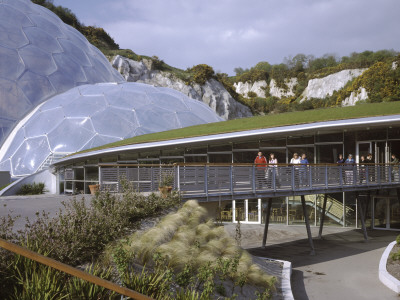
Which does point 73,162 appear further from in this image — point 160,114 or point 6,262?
point 6,262

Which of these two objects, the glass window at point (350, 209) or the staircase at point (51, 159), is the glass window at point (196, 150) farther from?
the glass window at point (350, 209)

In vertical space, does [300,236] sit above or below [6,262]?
below

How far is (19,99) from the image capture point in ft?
103

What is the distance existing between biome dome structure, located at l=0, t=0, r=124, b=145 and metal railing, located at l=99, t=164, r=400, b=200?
60.5 ft

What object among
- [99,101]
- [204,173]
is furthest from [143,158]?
[204,173]

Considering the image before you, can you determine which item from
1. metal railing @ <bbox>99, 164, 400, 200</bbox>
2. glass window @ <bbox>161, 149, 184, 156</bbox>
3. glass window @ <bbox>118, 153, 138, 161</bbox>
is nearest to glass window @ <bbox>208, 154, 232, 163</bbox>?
glass window @ <bbox>161, 149, 184, 156</bbox>

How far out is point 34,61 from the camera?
33375 millimetres

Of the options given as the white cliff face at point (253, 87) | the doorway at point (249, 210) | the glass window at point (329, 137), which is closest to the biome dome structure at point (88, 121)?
the doorway at point (249, 210)

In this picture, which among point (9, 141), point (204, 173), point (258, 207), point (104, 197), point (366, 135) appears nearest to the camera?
point (104, 197)

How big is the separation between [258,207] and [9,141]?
17.6 m

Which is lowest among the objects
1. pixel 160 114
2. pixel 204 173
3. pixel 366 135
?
pixel 204 173

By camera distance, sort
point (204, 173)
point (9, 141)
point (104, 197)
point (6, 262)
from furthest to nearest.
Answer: point (9, 141) → point (204, 173) → point (104, 197) → point (6, 262)

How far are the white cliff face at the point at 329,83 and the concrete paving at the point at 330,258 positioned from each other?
233 ft

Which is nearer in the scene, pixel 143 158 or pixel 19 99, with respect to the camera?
pixel 143 158
